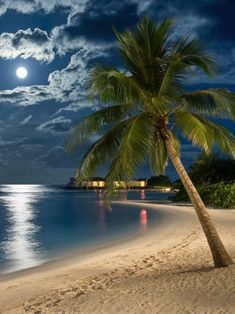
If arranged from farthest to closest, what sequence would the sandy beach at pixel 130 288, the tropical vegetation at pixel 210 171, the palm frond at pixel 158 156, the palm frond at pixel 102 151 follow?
the tropical vegetation at pixel 210 171, the palm frond at pixel 158 156, the palm frond at pixel 102 151, the sandy beach at pixel 130 288

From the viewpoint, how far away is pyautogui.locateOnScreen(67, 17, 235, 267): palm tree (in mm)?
10692

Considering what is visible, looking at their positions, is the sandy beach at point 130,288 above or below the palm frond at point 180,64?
below

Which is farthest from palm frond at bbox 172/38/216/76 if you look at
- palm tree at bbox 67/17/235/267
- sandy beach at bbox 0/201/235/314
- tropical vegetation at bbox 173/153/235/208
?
tropical vegetation at bbox 173/153/235/208

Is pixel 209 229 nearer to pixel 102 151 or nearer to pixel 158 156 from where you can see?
pixel 102 151

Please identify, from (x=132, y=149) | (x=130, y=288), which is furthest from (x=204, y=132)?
(x=130, y=288)

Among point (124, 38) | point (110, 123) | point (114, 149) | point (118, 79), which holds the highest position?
point (124, 38)

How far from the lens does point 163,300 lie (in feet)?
25.0

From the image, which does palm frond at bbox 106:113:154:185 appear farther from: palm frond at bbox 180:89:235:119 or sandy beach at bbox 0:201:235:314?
sandy beach at bbox 0:201:235:314

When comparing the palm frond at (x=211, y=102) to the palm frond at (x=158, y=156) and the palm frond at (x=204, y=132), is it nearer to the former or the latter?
the palm frond at (x=204, y=132)

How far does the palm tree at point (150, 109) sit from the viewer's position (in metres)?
10.7

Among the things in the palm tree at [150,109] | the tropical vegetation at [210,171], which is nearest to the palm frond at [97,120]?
the palm tree at [150,109]

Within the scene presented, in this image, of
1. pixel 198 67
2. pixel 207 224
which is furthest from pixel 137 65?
pixel 207 224

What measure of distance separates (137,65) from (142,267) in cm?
606

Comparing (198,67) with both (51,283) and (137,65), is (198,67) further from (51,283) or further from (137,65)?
(51,283)
